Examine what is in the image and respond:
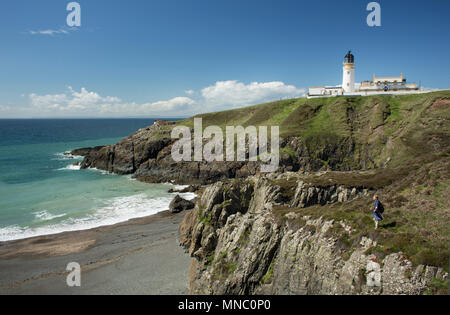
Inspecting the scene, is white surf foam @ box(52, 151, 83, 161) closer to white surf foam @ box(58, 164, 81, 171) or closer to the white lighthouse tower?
white surf foam @ box(58, 164, 81, 171)

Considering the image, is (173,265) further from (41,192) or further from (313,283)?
(41,192)

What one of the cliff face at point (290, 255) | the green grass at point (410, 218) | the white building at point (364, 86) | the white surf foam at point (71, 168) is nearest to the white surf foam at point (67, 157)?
the white surf foam at point (71, 168)

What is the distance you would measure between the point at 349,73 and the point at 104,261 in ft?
237

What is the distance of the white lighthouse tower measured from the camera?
69.6 meters

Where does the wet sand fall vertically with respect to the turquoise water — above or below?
below

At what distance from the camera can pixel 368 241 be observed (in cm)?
1162

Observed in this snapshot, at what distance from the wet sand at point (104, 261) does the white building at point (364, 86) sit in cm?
6141

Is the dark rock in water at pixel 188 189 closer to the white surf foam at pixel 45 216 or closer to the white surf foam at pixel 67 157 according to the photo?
the white surf foam at pixel 45 216

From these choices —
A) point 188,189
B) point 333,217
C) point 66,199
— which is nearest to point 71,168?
point 66,199

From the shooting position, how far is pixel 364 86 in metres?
70.3

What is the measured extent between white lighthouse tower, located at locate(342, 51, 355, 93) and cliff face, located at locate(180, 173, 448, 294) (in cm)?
5665

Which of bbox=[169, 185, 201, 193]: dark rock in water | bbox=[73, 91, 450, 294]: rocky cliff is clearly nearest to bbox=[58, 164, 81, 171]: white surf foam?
bbox=[73, 91, 450, 294]: rocky cliff
